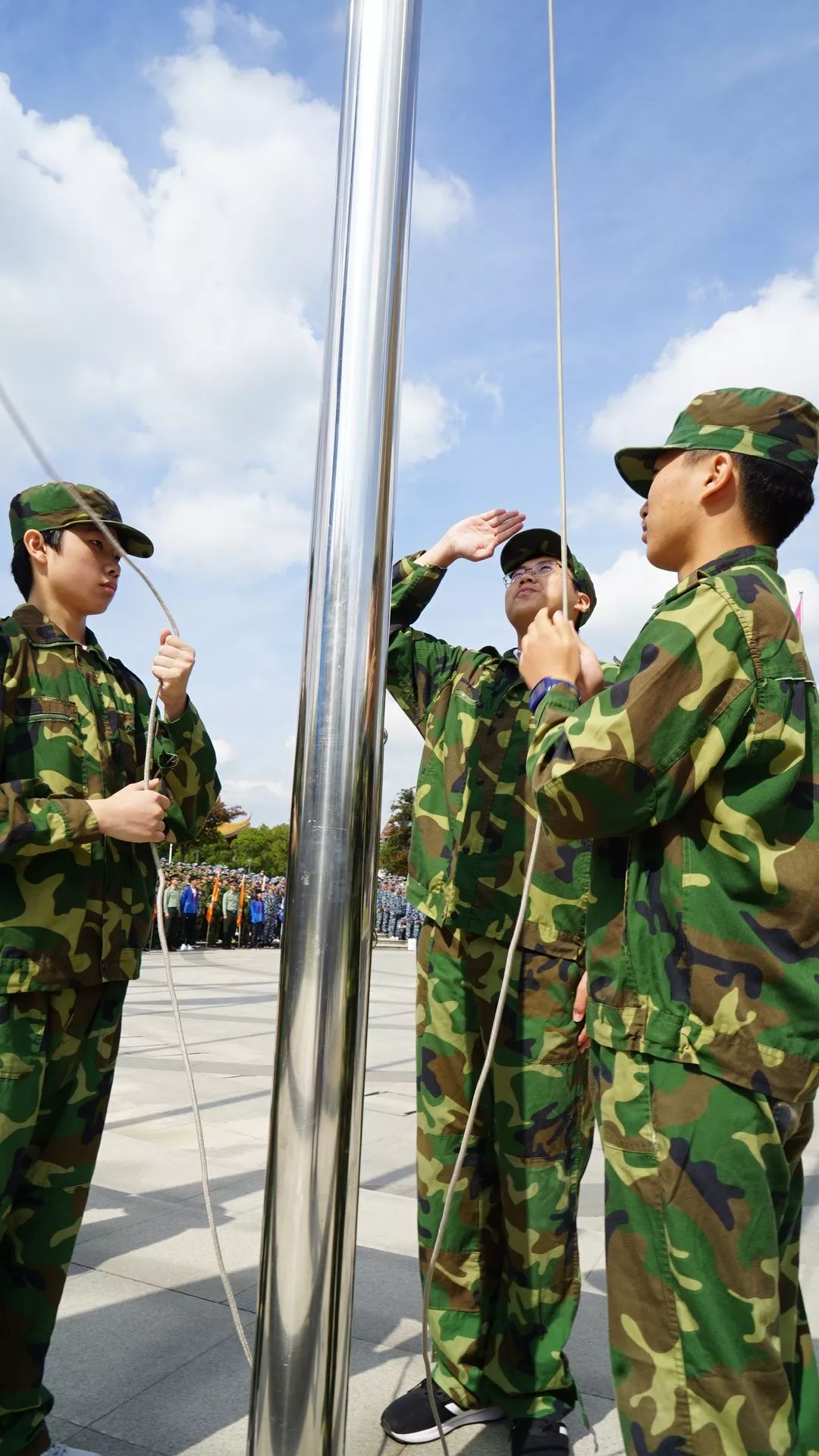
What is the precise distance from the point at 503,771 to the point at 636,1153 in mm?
1347

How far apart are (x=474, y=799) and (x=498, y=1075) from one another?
2.40 feet

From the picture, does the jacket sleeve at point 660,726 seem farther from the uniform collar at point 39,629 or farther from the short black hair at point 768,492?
the uniform collar at point 39,629

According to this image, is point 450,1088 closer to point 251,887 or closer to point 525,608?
point 525,608

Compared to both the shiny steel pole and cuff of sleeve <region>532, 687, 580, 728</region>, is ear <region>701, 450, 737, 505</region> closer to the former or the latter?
cuff of sleeve <region>532, 687, 580, 728</region>

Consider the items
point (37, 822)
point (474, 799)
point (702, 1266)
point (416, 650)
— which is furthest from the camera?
point (416, 650)

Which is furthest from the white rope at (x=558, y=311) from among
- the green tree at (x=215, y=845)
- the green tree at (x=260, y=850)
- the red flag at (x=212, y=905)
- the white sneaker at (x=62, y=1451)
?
the green tree at (x=260, y=850)

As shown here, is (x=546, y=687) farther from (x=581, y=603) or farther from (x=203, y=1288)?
(x=203, y=1288)

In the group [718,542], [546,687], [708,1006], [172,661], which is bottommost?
[708,1006]

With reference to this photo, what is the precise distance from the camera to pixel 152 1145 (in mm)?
5066

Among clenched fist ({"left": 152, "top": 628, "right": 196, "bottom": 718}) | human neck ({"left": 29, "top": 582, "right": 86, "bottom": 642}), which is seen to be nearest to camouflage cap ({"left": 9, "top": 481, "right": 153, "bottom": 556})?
human neck ({"left": 29, "top": 582, "right": 86, "bottom": 642})

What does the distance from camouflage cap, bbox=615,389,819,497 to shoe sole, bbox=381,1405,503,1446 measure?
7.04ft

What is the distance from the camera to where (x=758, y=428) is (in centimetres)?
178

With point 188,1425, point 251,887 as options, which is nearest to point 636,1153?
point 188,1425

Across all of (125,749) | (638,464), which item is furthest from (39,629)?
(638,464)
